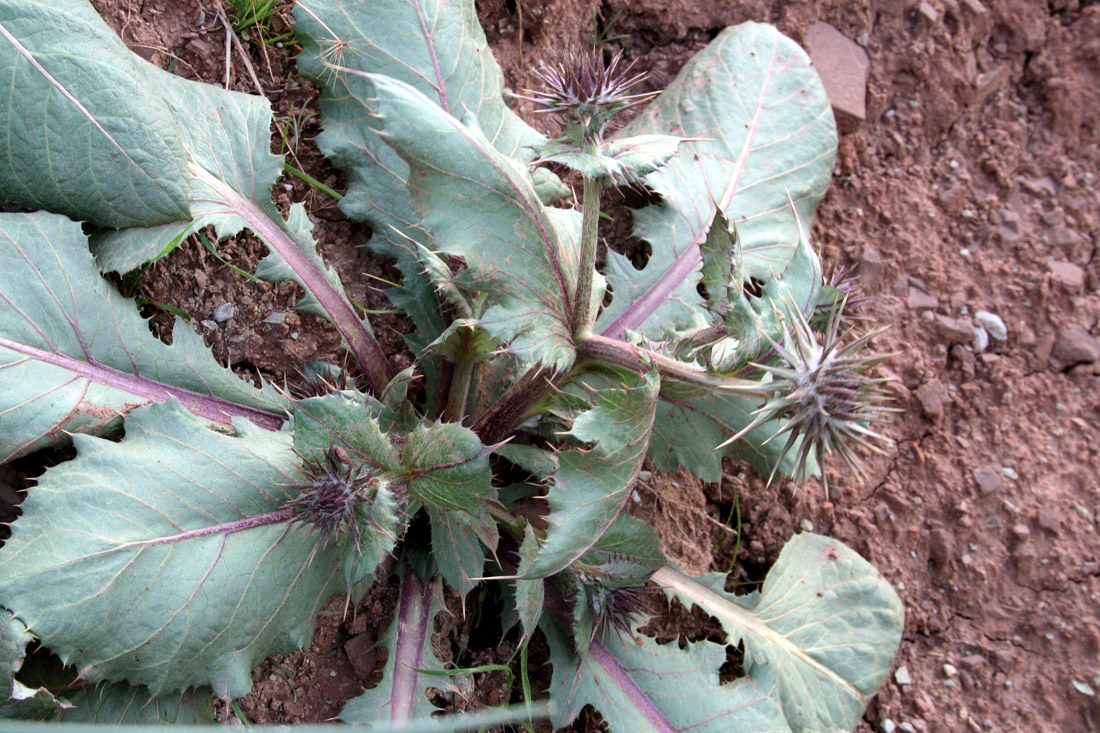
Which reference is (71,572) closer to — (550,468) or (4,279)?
(4,279)

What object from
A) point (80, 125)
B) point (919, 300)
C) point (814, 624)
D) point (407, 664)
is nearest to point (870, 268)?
point (919, 300)

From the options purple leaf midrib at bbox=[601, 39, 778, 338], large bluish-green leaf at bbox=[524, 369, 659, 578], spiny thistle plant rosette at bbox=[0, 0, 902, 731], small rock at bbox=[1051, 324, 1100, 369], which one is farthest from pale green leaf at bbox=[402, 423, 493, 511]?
small rock at bbox=[1051, 324, 1100, 369]

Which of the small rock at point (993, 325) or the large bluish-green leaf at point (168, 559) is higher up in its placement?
the large bluish-green leaf at point (168, 559)

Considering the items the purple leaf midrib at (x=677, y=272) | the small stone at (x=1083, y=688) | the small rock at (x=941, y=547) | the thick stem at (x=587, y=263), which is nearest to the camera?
the thick stem at (x=587, y=263)

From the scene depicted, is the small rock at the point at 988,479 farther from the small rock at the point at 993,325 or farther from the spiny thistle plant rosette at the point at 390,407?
the spiny thistle plant rosette at the point at 390,407

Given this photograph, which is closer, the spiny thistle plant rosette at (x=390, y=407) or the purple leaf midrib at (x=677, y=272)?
the spiny thistle plant rosette at (x=390, y=407)

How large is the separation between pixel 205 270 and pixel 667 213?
1.37 m

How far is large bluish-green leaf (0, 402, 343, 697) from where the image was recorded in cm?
158

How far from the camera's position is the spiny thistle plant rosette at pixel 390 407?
1.60 m

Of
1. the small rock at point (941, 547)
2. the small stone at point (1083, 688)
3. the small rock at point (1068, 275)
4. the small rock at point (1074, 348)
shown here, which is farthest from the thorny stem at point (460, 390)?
the small rock at point (1068, 275)

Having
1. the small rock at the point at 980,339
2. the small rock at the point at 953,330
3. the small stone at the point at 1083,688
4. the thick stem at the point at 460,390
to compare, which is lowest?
the small stone at the point at 1083,688

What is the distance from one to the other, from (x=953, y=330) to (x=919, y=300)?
168 millimetres

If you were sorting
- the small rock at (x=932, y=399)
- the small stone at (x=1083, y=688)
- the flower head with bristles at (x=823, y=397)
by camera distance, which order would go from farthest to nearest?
1. the small rock at (x=932, y=399)
2. the small stone at (x=1083, y=688)
3. the flower head with bristles at (x=823, y=397)

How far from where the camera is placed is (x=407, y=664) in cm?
199
